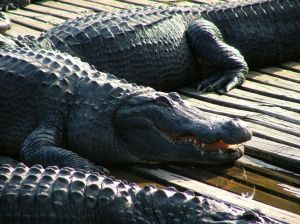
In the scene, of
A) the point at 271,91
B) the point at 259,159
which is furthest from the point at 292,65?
the point at 259,159

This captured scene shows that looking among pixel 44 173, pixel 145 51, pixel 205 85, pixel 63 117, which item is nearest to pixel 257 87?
pixel 205 85

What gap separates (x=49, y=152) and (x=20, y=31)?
3.08m

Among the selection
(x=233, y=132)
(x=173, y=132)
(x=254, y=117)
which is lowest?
(x=254, y=117)

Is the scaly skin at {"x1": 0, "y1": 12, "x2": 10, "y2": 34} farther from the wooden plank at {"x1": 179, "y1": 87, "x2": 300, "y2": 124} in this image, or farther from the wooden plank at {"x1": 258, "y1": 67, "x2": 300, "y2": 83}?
the wooden plank at {"x1": 258, "y1": 67, "x2": 300, "y2": 83}

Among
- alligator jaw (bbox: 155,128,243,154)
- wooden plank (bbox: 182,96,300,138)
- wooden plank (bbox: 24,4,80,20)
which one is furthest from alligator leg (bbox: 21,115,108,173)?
wooden plank (bbox: 24,4,80,20)

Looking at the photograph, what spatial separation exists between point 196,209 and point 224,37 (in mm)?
3621

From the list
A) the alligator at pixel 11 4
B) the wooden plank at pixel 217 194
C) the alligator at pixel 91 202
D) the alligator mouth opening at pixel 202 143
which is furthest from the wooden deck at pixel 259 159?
the alligator at pixel 11 4

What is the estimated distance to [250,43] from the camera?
7.39 m

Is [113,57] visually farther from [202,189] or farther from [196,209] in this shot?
[196,209]

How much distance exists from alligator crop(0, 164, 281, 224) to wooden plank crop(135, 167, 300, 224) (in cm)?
55

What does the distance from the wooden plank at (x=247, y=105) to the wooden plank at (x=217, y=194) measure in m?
1.16

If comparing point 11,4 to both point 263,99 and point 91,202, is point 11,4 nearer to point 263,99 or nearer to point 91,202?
point 263,99

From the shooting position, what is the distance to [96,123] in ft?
17.5

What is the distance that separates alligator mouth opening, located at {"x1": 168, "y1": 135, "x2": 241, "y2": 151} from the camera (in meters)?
5.22
